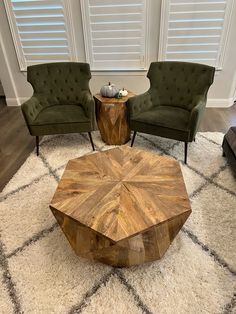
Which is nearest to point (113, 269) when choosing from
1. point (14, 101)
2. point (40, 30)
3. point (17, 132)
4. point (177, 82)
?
point (177, 82)

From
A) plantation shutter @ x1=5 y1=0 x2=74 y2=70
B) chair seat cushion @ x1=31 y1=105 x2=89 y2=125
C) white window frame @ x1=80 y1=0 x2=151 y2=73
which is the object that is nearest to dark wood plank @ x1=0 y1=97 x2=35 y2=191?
chair seat cushion @ x1=31 y1=105 x2=89 y2=125

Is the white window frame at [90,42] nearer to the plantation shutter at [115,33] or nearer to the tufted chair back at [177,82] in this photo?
the plantation shutter at [115,33]

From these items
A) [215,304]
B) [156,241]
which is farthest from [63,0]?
[215,304]

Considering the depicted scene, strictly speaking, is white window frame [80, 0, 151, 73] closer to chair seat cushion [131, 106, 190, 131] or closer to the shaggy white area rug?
chair seat cushion [131, 106, 190, 131]

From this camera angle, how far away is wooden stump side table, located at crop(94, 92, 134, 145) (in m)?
2.36

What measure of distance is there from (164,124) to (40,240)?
1471 mm

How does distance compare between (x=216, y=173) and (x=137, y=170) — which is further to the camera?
(x=216, y=173)

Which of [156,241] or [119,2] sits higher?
[119,2]

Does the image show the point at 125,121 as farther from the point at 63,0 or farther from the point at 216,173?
the point at 63,0

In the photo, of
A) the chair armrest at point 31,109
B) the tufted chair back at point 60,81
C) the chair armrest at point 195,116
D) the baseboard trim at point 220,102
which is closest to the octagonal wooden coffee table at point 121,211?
the chair armrest at point 195,116

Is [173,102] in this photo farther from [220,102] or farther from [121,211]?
[121,211]

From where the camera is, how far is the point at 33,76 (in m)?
2.54

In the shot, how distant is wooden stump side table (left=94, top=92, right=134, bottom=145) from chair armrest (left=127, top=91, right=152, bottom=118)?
9 centimetres

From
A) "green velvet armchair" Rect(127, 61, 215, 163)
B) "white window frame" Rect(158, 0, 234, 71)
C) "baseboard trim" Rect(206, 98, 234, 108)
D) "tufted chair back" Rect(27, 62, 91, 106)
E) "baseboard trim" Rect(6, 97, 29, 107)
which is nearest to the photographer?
"green velvet armchair" Rect(127, 61, 215, 163)
